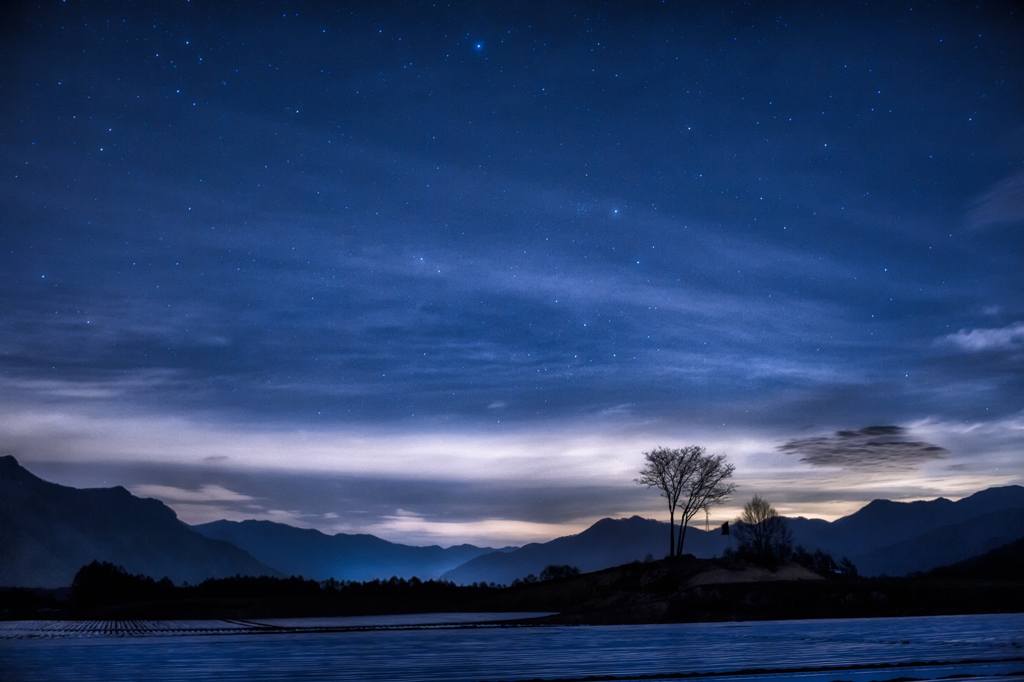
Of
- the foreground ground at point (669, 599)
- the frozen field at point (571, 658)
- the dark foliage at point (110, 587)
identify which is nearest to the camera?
the frozen field at point (571, 658)

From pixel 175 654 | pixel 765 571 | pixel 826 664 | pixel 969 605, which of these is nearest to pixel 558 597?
pixel 765 571

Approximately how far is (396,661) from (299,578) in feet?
360

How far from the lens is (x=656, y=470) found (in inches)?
3494

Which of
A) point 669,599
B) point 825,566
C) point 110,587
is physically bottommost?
point 110,587

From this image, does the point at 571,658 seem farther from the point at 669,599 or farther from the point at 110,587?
the point at 110,587

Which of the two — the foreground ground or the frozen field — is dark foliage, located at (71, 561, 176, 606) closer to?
the foreground ground

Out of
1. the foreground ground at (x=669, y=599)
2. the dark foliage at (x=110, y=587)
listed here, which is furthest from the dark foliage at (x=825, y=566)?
the dark foliage at (x=110, y=587)

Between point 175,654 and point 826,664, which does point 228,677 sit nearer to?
point 175,654

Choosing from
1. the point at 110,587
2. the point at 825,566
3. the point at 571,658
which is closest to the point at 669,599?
the point at 571,658

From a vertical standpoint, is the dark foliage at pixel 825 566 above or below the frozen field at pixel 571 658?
above

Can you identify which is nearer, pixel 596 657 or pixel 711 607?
pixel 596 657

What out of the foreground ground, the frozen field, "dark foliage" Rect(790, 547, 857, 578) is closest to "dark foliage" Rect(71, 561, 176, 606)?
the foreground ground

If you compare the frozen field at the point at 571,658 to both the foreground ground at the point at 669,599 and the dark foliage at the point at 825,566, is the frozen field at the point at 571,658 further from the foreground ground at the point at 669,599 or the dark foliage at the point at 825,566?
the dark foliage at the point at 825,566

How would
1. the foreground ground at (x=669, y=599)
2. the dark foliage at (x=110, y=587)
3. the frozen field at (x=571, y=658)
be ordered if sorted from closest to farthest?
the frozen field at (x=571, y=658) → the foreground ground at (x=669, y=599) → the dark foliage at (x=110, y=587)
